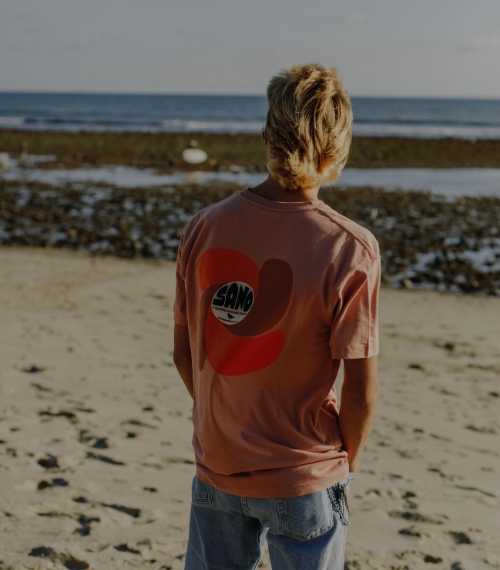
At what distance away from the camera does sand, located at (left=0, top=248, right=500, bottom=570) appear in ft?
11.3

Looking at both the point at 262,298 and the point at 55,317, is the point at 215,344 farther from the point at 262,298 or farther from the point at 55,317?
the point at 55,317

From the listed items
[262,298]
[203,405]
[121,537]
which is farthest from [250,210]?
[121,537]

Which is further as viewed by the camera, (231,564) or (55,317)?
(55,317)

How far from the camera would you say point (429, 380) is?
6.31m

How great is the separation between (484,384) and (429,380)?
0.50 m

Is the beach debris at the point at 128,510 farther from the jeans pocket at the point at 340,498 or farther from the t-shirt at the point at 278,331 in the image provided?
the jeans pocket at the point at 340,498

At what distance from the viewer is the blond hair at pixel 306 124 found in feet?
5.72

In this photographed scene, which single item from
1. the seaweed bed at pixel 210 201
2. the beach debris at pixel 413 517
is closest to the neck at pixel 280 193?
the beach debris at pixel 413 517

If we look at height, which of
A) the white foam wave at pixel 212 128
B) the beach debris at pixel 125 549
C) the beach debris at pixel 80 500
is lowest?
the white foam wave at pixel 212 128

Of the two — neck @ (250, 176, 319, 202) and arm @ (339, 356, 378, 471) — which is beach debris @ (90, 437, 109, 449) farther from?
neck @ (250, 176, 319, 202)

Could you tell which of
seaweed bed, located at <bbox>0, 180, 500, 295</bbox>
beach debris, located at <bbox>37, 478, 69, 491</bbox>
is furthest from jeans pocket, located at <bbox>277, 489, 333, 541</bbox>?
seaweed bed, located at <bbox>0, 180, 500, 295</bbox>

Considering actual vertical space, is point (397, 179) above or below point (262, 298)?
below

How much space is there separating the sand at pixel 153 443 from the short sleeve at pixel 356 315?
1960 millimetres

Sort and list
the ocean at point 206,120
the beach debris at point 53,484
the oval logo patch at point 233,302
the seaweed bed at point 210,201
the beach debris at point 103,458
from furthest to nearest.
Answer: the ocean at point 206,120 → the seaweed bed at point 210,201 → the beach debris at point 103,458 → the beach debris at point 53,484 → the oval logo patch at point 233,302
